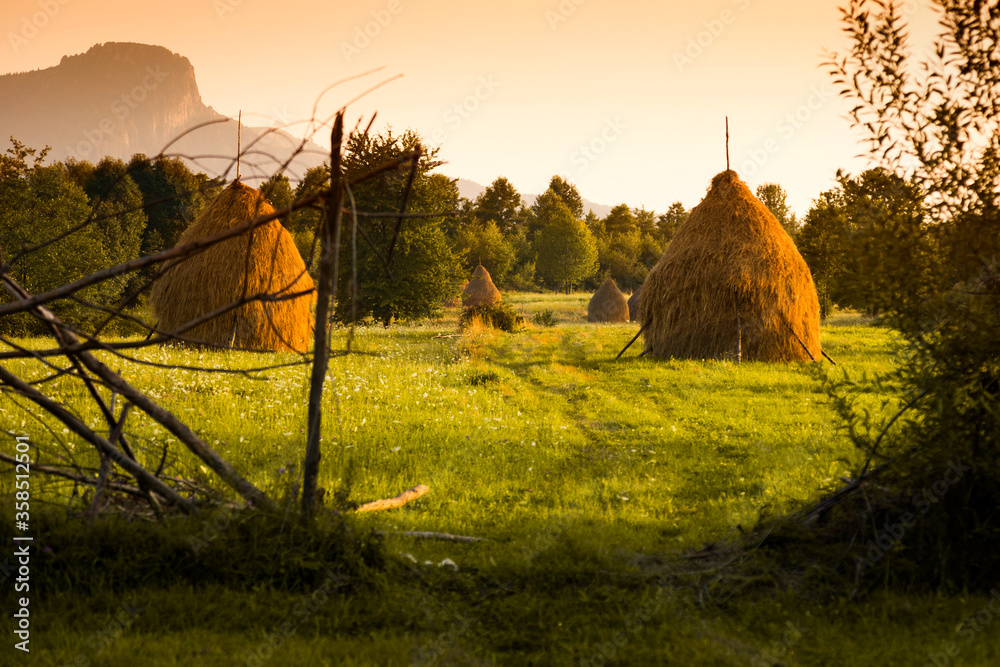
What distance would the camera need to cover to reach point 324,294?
165 inches

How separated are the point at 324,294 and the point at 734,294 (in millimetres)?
15320

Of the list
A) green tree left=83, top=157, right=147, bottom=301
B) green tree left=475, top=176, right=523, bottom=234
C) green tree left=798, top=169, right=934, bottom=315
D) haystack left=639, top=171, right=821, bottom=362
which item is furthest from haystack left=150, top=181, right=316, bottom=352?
green tree left=475, top=176, right=523, bottom=234

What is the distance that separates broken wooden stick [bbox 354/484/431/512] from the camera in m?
6.18

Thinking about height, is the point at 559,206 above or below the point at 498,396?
above

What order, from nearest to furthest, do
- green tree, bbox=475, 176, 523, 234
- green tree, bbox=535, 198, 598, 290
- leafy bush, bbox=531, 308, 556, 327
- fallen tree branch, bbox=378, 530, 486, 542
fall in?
fallen tree branch, bbox=378, 530, 486, 542, leafy bush, bbox=531, 308, 556, 327, green tree, bbox=535, 198, 598, 290, green tree, bbox=475, 176, 523, 234

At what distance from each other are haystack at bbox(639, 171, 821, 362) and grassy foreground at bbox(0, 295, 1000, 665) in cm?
659

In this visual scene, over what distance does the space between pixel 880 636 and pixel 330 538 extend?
3543mm

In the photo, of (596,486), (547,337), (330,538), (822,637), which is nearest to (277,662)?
(330,538)

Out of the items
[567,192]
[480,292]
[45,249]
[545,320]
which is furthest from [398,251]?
[567,192]

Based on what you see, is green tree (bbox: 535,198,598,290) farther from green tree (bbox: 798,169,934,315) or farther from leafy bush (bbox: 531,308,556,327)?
green tree (bbox: 798,169,934,315)

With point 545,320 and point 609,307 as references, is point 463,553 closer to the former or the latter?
point 545,320

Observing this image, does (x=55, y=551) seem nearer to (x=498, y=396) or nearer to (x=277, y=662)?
(x=277, y=662)

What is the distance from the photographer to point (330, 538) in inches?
176

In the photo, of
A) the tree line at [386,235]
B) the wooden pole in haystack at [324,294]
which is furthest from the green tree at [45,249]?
A: the wooden pole in haystack at [324,294]
